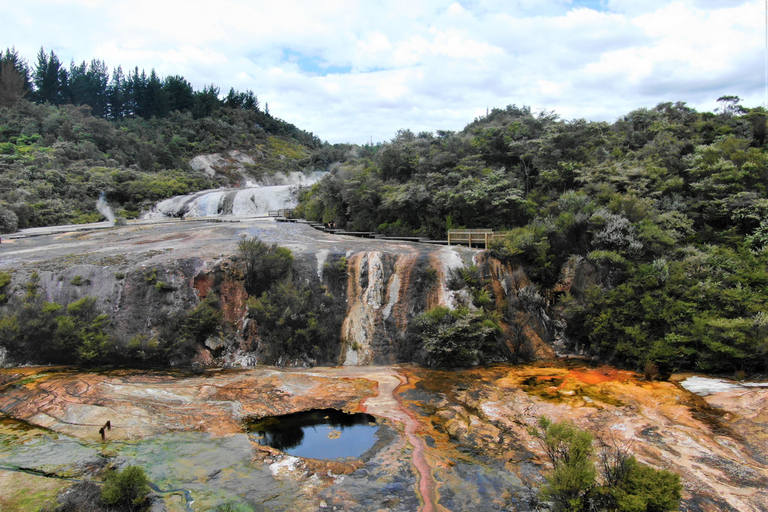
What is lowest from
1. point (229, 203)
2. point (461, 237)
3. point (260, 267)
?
point (260, 267)

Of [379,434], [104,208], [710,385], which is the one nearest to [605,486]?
[379,434]

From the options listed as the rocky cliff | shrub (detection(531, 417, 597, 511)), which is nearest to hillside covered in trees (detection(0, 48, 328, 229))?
the rocky cliff

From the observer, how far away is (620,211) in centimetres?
1798

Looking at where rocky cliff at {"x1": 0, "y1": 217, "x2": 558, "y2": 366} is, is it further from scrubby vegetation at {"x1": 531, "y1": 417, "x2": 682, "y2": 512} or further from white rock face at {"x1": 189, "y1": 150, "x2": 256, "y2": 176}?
white rock face at {"x1": 189, "y1": 150, "x2": 256, "y2": 176}

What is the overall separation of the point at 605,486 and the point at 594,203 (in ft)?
48.3

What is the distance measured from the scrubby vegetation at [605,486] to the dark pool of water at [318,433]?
12.7ft

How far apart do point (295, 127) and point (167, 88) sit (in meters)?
22.6

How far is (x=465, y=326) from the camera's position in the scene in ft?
46.4

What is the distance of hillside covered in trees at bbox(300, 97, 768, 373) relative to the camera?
1405 cm

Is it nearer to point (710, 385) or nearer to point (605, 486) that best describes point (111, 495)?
point (605, 486)

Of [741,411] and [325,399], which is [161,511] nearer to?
[325,399]

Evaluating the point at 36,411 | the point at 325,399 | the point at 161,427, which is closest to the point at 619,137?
the point at 325,399

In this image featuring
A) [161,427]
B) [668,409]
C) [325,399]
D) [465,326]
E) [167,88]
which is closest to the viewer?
[161,427]

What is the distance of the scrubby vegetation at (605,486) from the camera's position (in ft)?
20.9
